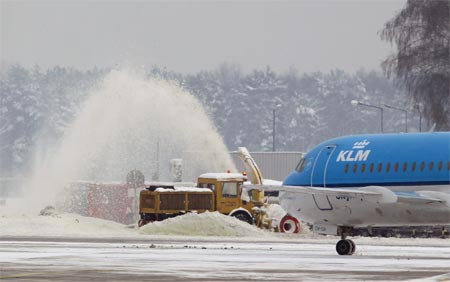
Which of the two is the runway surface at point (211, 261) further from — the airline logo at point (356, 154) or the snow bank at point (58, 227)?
the snow bank at point (58, 227)

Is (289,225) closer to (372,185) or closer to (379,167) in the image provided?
(372,185)

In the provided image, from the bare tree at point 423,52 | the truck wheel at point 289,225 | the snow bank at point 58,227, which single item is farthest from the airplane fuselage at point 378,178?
the bare tree at point 423,52

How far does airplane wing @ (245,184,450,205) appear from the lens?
3749cm

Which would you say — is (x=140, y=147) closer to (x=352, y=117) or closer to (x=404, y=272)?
(x=404, y=272)

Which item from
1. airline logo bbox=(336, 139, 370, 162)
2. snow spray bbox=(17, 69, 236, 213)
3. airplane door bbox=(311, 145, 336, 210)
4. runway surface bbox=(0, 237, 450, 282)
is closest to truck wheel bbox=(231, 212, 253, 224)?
runway surface bbox=(0, 237, 450, 282)

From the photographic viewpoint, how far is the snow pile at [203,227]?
54.3 meters

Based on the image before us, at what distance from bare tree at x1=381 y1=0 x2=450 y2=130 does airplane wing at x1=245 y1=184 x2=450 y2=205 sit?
47601 millimetres

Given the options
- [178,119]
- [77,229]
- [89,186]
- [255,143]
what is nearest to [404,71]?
[178,119]

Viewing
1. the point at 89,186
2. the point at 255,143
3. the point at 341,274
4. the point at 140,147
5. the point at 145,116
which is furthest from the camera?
the point at 255,143

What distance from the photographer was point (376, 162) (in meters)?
39.2

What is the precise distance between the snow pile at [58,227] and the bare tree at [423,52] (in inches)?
1194

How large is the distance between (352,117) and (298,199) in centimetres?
15815

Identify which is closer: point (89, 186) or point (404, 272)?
point (404, 272)

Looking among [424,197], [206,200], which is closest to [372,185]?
[424,197]
